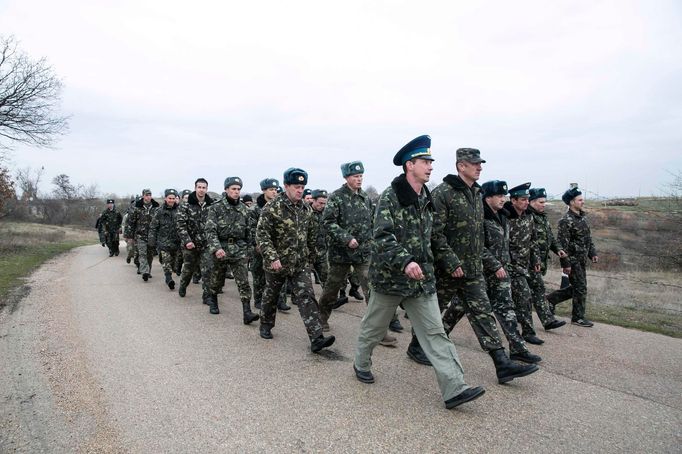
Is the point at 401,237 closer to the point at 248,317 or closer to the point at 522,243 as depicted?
the point at 522,243

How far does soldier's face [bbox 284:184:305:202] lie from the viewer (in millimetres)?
5613

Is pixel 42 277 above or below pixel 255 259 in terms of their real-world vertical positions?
below

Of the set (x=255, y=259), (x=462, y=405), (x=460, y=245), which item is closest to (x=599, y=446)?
(x=462, y=405)

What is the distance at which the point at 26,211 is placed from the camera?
135 feet

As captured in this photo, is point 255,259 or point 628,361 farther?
point 255,259

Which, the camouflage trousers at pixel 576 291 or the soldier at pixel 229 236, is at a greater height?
the soldier at pixel 229 236

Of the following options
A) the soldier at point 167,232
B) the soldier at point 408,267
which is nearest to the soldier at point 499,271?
the soldier at point 408,267

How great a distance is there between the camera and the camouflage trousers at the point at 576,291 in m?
6.83

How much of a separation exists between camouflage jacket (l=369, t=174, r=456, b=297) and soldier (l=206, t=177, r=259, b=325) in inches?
140

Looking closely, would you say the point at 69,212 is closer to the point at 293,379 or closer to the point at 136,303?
the point at 136,303

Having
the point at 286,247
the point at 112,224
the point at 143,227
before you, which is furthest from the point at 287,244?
the point at 112,224

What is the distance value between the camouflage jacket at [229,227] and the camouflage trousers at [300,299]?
1.66 meters

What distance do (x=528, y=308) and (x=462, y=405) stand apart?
2.55 meters

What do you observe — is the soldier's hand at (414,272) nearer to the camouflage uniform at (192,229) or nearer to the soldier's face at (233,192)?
the soldier's face at (233,192)
